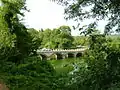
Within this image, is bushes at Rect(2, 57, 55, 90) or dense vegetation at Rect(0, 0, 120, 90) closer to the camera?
dense vegetation at Rect(0, 0, 120, 90)

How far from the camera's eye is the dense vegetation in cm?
914

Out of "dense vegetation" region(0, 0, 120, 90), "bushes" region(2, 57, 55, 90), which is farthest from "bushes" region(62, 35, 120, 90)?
"bushes" region(2, 57, 55, 90)

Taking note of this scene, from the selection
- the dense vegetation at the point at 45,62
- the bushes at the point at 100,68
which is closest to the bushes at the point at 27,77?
the dense vegetation at the point at 45,62

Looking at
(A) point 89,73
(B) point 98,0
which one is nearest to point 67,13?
(B) point 98,0

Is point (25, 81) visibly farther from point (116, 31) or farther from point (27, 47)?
point (27, 47)

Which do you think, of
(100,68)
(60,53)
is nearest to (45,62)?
(100,68)

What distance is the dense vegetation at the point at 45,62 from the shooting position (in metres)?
9.14

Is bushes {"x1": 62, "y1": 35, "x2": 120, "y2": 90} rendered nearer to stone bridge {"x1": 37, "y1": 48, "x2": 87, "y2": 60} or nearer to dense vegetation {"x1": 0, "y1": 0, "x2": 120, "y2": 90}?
dense vegetation {"x1": 0, "y1": 0, "x2": 120, "y2": 90}

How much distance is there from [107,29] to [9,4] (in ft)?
64.8

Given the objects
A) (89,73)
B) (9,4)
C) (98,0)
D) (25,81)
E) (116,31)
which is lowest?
(25,81)

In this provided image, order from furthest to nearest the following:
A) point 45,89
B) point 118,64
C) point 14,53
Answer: point 14,53
point 45,89
point 118,64

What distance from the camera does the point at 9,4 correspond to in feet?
93.6

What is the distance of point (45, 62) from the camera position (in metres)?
30.5

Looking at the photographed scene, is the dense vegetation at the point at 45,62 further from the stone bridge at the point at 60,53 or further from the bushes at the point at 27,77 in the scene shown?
the stone bridge at the point at 60,53
